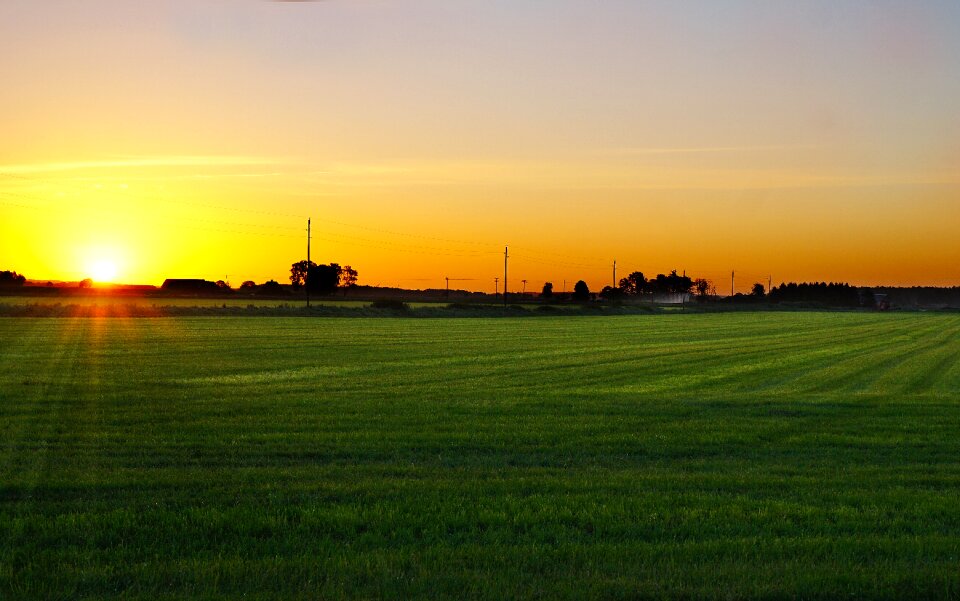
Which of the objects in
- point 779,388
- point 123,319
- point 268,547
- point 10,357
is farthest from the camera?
point 123,319

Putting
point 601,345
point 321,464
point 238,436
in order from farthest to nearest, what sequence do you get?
point 601,345 < point 238,436 < point 321,464

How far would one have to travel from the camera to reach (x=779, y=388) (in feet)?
79.4

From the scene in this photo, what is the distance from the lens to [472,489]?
10.4 m

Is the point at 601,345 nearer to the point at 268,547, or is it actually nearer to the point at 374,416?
the point at 374,416

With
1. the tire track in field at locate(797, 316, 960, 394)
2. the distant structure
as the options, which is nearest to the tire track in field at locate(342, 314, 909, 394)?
the tire track in field at locate(797, 316, 960, 394)

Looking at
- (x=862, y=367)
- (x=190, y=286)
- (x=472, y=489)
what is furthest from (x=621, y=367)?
(x=190, y=286)

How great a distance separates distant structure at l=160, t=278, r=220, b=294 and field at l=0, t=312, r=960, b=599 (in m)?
123

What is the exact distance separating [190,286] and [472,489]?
142 meters

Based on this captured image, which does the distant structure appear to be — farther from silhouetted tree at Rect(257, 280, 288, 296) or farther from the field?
the field

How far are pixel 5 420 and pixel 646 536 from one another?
12.6 metres

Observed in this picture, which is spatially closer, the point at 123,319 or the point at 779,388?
the point at 779,388

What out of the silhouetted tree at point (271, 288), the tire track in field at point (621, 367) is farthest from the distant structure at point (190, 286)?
the tire track in field at point (621, 367)

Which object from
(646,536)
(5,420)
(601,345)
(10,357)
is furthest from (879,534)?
(601,345)

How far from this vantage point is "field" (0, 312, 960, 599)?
7.28 meters
